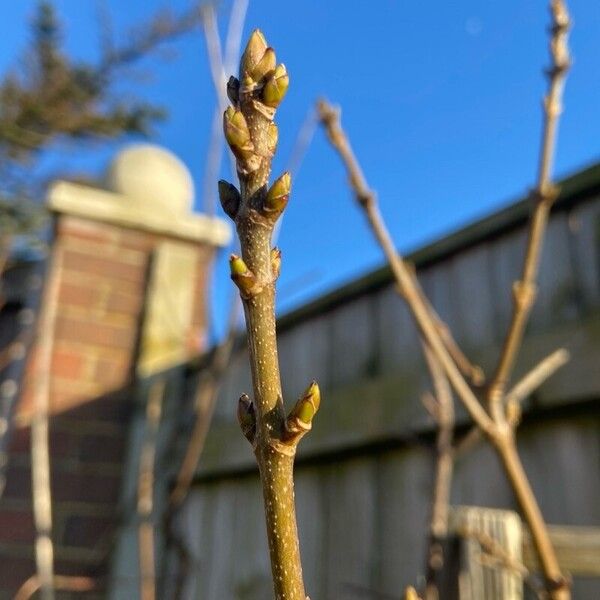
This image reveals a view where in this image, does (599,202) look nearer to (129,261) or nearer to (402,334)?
(402,334)

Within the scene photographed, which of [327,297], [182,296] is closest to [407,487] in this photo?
[327,297]

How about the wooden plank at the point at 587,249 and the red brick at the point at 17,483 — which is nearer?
the wooden plank at the point at 587,249

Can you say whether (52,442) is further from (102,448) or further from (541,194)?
(541,194)

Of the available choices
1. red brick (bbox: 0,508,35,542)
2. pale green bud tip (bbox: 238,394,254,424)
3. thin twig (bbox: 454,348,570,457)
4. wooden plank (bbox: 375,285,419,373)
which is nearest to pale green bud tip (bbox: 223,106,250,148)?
pale green bud tip (bbox: 238,394,254,424)

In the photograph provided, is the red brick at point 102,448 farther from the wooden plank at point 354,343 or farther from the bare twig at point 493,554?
the bare twig at point 493,554

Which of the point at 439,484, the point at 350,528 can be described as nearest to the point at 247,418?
the point at 439,484

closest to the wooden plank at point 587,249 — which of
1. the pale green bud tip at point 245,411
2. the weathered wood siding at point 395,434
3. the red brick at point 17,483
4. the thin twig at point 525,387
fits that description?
the weathered wood siding at point 395,434
